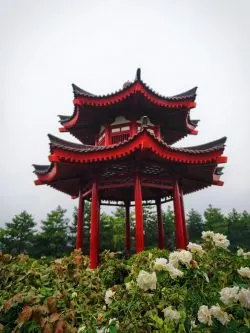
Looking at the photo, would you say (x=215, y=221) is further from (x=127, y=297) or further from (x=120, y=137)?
(x=127, y=297)

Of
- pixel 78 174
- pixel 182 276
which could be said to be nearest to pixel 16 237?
pixel 78 174

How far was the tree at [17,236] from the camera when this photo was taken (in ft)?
128

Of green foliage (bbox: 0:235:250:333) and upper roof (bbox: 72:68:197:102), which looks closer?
green foliage (bbox: 0:235:250:333)

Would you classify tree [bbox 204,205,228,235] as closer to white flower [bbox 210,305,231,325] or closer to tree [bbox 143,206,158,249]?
tree [bbox 143,206,158,249]

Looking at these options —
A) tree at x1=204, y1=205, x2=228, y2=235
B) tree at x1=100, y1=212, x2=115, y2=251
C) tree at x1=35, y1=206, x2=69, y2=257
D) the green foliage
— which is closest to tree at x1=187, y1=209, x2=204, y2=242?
tree at x1=204, y1=205, x2=228, y2=235

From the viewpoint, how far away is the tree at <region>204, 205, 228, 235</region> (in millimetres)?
47219

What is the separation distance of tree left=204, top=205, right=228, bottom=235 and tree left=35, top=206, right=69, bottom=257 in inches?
955

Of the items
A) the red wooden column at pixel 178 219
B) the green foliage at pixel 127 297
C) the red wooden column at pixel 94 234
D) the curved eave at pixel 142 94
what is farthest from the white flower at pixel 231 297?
the curved eave at pixel 142 94

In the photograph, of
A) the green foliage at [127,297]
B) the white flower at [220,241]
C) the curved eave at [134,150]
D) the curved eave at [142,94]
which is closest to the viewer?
the green foliage at [127,297]

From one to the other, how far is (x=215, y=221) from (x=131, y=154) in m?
44.1

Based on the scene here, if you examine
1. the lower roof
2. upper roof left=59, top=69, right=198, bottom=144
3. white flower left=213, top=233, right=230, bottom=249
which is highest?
upper roof left=59, top=69, right=198, bottom=144

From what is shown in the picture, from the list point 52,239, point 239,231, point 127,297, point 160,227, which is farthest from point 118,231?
point 127,297

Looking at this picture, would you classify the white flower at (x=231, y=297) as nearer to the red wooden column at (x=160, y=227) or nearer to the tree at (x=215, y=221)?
the red wooden column at (x=160, y=227)

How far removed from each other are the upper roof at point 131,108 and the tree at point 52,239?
30.2 m
